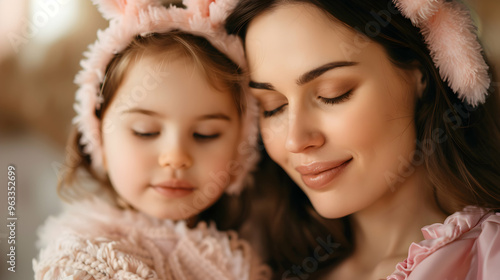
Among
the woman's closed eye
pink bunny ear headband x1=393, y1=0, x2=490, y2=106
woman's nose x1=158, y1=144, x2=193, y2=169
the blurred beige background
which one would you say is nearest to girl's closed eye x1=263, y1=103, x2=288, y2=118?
the woman's closed eye

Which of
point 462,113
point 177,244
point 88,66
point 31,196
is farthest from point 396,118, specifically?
point 31,196

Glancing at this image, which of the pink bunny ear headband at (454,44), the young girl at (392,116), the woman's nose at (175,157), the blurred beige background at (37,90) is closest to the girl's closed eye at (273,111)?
the young girl at (392,116)

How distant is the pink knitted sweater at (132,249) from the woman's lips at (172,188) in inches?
3.8

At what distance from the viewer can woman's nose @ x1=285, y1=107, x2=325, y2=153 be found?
3.47 ft

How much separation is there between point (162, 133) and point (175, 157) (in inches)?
2.8

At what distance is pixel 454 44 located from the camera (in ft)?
3.43

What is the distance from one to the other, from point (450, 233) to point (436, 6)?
50 centimetres

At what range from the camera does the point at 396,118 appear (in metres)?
1.08

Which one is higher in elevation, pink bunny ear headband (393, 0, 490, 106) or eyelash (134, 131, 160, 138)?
pink bunny ear headband (393, 0, 490, 106)

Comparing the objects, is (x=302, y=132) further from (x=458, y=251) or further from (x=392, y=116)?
(x=458, y=251)

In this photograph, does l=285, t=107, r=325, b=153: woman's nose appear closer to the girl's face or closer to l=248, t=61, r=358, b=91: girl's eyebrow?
l=248, t=61, r=358, b=91: girl's eyebrow

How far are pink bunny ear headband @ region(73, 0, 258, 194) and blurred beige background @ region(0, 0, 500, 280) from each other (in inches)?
3.2

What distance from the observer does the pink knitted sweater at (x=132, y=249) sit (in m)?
1.02

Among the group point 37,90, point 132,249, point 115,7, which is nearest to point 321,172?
point 132,249
